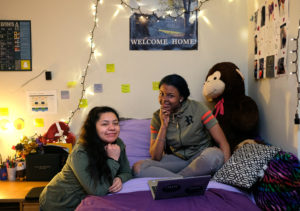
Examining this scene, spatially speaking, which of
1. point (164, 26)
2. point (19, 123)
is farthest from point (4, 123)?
point (164, 26)

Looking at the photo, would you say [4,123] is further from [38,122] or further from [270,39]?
[270,39]

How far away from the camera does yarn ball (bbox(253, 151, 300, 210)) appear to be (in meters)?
1.24

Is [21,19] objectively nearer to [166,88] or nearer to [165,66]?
[165,66]

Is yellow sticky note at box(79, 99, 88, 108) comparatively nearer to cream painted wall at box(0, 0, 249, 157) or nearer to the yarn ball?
cream painted wall at box(0, 0, 249, 157)

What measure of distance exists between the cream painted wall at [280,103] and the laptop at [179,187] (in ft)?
2.24

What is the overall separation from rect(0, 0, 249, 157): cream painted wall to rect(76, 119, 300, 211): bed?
41.8 inches

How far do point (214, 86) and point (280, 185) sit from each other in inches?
40.6

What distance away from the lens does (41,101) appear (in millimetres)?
2387

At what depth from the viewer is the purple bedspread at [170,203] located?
3.80 feet

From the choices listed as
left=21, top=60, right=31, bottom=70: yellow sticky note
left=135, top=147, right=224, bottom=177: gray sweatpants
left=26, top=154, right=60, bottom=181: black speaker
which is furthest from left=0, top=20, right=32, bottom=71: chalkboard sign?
left=135, top=147, right=224, bottom=177: gray sweatpants

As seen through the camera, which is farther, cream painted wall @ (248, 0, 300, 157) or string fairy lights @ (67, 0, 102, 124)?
string fairy lights @ (67, 0, 102, 124)

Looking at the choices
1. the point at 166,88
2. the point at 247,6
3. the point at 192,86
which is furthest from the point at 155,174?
the point at 247,6

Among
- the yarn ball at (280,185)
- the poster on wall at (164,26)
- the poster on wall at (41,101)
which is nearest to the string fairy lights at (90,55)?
the poster on wall at (41,101)

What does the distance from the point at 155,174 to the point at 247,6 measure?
69.8 inches
